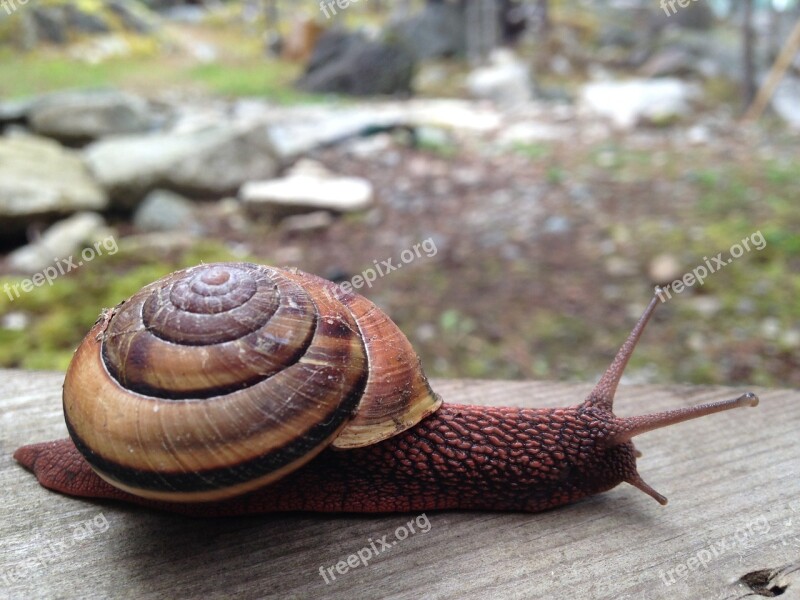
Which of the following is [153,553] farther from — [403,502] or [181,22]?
[181,22]

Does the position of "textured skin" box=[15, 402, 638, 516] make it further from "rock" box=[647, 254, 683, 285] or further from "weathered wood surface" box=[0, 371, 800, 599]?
"rock" box=[647, 254, 683, 285]

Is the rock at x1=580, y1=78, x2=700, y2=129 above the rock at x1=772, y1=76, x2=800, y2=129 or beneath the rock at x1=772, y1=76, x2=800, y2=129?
beneath
